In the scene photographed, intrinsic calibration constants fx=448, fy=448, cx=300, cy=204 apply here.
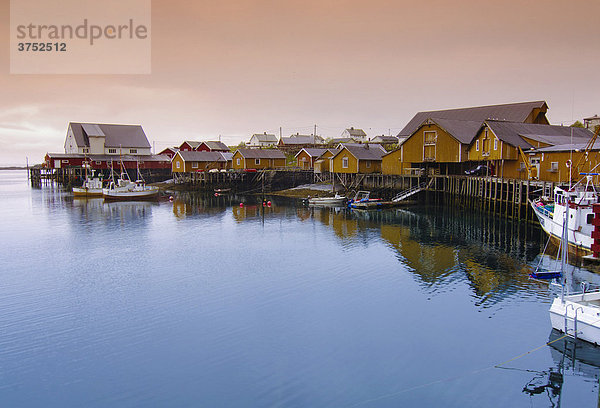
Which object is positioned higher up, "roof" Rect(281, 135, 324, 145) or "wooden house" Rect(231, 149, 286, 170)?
"roof" Rect(281, 135, 324, 145)

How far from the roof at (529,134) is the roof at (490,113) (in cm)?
1165

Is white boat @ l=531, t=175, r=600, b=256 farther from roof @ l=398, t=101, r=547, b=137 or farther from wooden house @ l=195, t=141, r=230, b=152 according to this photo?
wooden house @ l=195, t=141, r=230, b=152

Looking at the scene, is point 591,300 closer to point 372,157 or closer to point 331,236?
point 331,236

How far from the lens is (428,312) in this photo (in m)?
18.5

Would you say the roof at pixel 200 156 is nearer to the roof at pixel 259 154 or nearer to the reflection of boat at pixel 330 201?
the roof at pixel 259 154

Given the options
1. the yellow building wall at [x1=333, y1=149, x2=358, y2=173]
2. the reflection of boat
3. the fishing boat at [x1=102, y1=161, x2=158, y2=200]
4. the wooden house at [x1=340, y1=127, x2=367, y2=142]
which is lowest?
the reflection of boat

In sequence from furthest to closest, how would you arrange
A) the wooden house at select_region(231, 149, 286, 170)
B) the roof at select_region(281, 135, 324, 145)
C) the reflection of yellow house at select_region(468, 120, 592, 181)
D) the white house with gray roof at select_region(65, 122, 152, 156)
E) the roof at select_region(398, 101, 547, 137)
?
the roof at select_region(281, 135, 324, 145), the white house with gray roof at select_region(65, 122, 152, 156), the wooden house at select_region(231, 149, 286, 170), the roof at select_region(398, 101, 547, 137), the reflection of yellow house at select_region(468, 120, 592, 181)

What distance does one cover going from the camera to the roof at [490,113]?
61562 millimetres

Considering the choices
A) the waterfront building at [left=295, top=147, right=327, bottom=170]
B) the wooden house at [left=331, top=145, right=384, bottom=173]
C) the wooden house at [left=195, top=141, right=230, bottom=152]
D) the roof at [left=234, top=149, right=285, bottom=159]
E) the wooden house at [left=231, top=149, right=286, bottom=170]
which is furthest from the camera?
the wooden house at [left=195, top=141, right=230, bottom=152]

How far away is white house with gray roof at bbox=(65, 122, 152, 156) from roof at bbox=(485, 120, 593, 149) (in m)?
68.7

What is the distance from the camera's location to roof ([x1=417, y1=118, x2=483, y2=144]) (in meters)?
49.8

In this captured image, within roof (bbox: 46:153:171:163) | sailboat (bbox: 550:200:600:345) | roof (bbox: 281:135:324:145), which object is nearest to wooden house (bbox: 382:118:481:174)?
sailboat (bbox: 550:200:600:345)

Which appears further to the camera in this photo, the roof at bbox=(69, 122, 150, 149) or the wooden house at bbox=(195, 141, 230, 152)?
the wooden house at bbox=(195, 141, 230, 152)

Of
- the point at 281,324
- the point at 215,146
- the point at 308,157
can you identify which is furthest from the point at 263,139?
the point at 281,324
